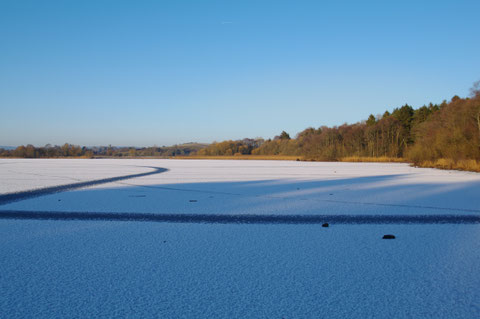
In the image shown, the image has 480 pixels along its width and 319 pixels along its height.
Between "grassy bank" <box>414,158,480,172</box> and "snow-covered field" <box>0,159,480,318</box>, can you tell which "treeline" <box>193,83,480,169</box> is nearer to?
"grassy bank" <box>414,158,480,172</box>

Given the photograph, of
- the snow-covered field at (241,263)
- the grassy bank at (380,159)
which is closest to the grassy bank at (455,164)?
the grassy bank at (380,159)

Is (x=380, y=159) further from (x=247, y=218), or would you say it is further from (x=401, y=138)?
(x=247, y=218)

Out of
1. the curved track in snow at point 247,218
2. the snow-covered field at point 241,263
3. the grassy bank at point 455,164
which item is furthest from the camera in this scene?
the grassy bank at point 455,164

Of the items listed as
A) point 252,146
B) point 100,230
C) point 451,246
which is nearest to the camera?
point 451,246

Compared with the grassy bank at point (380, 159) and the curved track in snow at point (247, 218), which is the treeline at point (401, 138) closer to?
the grassy bank at point (380, 159)

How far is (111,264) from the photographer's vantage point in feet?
8.68

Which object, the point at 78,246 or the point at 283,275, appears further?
the point at 78,246

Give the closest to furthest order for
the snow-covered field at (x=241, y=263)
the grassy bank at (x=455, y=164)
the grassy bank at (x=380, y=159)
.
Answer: the snow-covered field at (x=241, y=263)
the grassy bank at (x=455, y=164)
the grassy bank at (x=380, y=159)

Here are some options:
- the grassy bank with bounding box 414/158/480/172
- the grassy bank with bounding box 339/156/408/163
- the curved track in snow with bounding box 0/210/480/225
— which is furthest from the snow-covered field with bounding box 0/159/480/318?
the grassy bank with bounding box 339/156/408/163

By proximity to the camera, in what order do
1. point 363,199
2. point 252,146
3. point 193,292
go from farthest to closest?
point 252,146, point 363,199, point 193,292

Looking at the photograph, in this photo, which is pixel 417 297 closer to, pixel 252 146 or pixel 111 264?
pixel 111 264

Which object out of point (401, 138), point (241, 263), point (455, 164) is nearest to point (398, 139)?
point (401, 138)

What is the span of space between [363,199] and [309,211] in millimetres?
1768

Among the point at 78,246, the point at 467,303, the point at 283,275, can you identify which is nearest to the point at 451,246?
the point at 467,303
